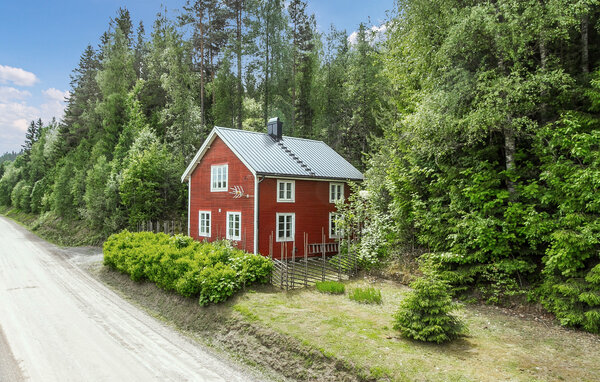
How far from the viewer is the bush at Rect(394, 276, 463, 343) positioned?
817 cm

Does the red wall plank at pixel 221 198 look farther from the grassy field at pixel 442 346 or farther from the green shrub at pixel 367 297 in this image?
the grassy field at pixel 442 346

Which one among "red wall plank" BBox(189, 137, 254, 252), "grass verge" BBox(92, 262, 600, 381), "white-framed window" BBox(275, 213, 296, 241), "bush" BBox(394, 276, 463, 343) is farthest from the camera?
"white-framed window" BBox(275, 213, 296, 241)

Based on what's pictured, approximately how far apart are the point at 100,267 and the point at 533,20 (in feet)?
72.9

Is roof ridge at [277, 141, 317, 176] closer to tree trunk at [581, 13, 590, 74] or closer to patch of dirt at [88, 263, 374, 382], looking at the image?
patch of dirt at [88, 263, 374, 382]

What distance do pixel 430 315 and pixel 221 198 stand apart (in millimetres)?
14753

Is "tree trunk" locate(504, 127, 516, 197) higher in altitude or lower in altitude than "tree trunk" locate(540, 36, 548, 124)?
lower

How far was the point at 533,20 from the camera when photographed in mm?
10320

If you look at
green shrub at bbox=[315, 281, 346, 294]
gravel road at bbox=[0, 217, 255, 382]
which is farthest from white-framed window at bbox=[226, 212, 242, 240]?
green shrub at bbox=[315, 281, 346, 294]

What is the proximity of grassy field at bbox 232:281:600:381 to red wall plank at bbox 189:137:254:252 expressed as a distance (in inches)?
285

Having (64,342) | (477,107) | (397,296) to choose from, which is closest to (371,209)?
(397,296)

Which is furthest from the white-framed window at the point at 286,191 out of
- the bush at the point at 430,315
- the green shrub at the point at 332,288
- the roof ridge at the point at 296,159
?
the bush at the point at 430,315

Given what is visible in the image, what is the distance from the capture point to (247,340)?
9312 mm

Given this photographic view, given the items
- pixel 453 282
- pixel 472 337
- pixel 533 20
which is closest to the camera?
pixel 472 337

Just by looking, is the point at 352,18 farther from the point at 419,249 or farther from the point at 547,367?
the point at 547,367
